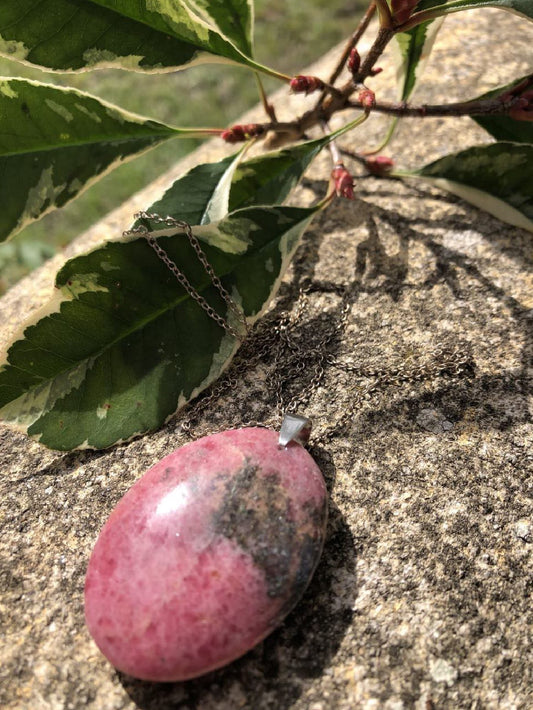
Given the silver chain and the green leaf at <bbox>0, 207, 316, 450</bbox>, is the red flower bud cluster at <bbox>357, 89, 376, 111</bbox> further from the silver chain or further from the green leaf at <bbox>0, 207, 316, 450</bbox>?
the silver chain

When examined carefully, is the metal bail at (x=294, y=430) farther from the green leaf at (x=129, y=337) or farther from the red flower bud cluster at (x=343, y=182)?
the red flower bud cluster at (x=343, y=182)

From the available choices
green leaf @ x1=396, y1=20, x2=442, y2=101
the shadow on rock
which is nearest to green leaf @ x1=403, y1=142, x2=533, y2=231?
green leaf @ x1=396, y1=20, x2=442, y2=101

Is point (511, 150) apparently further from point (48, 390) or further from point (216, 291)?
point (48, 390)

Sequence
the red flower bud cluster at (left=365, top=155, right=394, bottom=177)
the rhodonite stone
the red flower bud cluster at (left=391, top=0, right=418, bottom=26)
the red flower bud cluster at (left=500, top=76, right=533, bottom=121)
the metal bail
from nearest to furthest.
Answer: the rhodonite stone < the metal bail < the red flower bud cluster at (left=391, top=0, right=418, bottom=26) < the red flower bud cluster at (left=500, top=76, right=533, bottom=121) < the red flower bud cluster at (left=365, top=155, right=394, bottom=177)

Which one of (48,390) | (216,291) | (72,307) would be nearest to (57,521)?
(48,390)

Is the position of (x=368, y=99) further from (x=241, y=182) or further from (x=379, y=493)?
(x=379, y=493)

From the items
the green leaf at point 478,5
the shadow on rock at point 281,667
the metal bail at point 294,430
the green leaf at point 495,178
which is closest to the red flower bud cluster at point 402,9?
the green leaf at point 478,5
